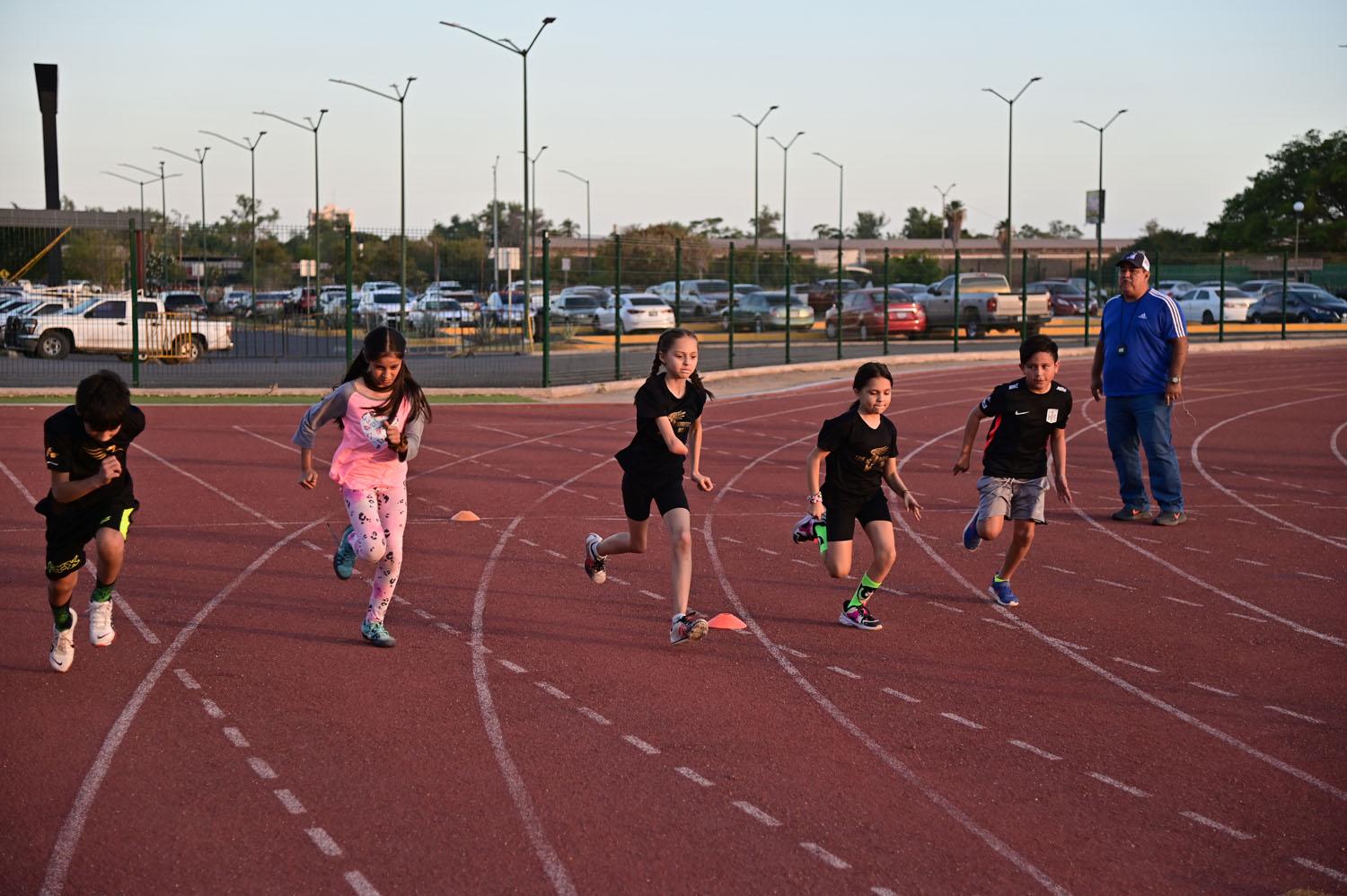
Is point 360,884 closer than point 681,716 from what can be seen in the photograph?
Yes

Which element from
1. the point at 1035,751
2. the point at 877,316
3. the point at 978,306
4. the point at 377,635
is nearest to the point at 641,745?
the point at 1035,751

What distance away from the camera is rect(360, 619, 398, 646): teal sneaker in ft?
25.1

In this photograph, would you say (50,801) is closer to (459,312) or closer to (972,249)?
(459,312)

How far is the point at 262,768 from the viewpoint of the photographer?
5801mm

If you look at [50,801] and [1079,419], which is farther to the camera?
[1079,419]

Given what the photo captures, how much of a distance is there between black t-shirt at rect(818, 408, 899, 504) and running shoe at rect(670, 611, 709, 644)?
3.66 ft

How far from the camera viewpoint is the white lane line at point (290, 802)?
5328mm

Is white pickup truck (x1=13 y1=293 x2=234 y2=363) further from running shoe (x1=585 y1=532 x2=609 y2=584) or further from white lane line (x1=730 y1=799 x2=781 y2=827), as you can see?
white lane line (x1=730 y1=799 x2=781 y2=827)

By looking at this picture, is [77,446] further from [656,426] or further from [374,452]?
[656,426]

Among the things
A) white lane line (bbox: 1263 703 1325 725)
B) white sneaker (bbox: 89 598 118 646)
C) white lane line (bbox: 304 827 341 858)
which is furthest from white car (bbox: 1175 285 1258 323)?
white lane line (bbox: 304 827 341 858)

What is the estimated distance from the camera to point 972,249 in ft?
361

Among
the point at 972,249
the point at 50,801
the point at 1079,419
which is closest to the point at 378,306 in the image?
the point at 1079,419

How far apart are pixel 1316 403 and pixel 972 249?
89.0 meters

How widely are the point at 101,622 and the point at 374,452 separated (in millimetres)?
1573
